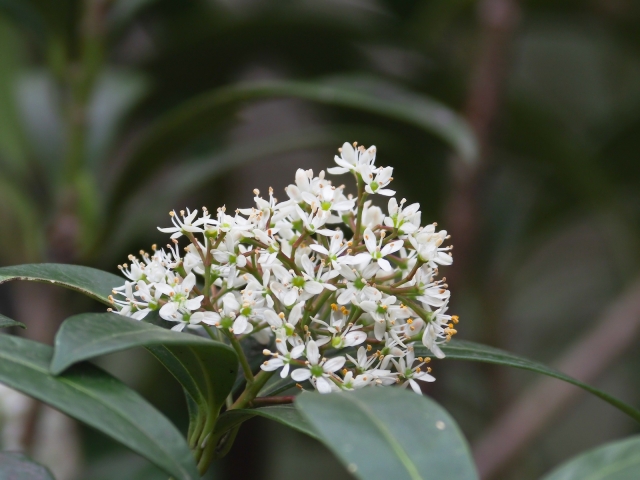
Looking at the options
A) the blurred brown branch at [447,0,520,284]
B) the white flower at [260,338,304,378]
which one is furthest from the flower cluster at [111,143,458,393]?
the blurred brown branch at [447,0,520,284]

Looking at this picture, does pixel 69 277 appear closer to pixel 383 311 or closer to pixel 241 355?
pixel 241 355

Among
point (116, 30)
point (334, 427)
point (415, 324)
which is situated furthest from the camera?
point (116, 30)

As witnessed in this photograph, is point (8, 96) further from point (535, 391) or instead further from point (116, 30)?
point (535, 391)

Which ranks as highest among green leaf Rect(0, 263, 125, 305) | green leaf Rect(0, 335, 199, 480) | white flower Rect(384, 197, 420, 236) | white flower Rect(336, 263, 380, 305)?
white flower Rect(384, 197, 420, 236)

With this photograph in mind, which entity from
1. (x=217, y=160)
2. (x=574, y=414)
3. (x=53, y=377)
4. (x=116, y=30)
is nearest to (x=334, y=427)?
(x=53, y=377)

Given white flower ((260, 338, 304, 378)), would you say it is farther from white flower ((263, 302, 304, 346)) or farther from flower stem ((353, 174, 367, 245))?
flower stem ((353, 174, 367, 245))

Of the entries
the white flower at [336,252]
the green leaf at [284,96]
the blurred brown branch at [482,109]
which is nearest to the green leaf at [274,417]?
the white flower at [336,252]
